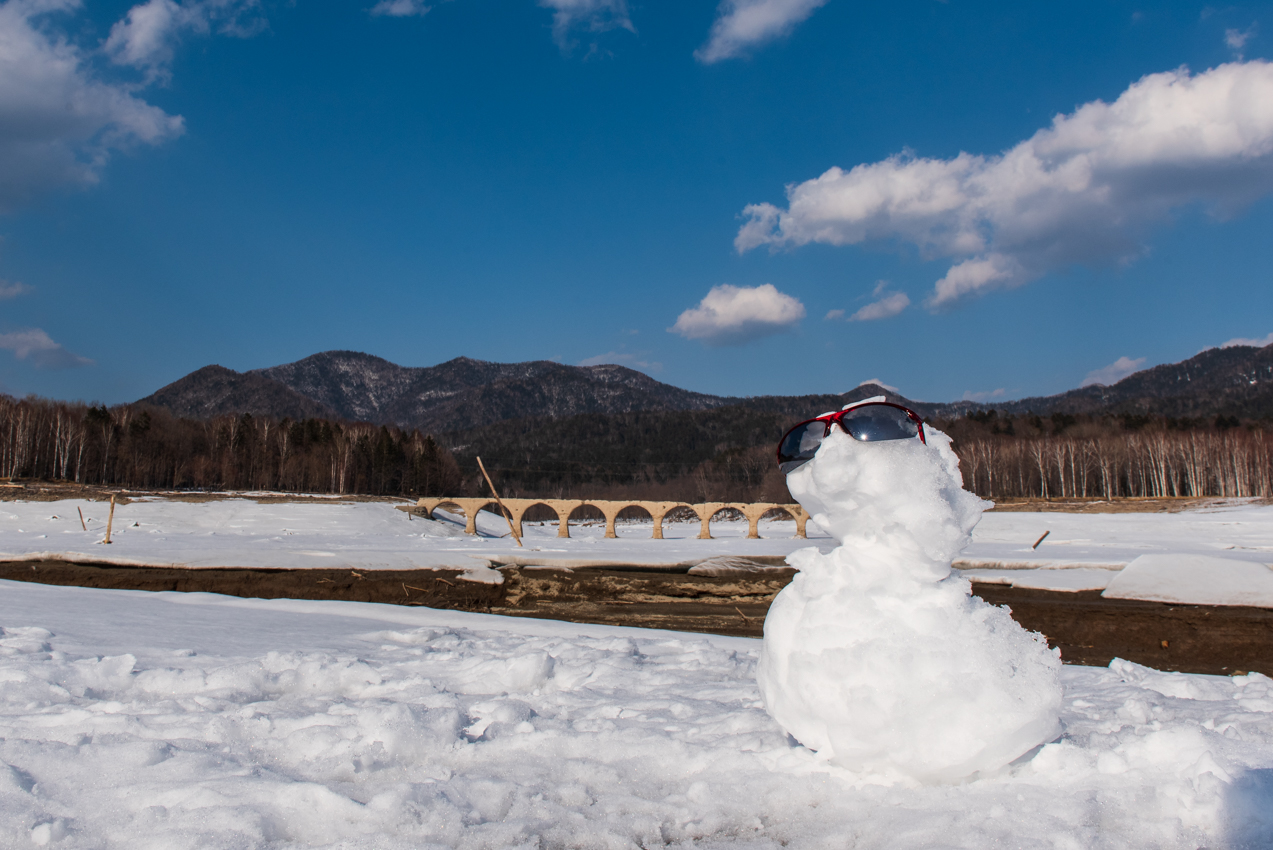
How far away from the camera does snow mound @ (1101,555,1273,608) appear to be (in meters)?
9.86

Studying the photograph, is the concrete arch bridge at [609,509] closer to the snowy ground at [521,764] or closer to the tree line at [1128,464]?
the tree line at [1128,464]

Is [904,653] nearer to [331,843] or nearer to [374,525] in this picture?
[331,843]

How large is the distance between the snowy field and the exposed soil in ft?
1.69

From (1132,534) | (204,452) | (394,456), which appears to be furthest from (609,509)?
(204,452)

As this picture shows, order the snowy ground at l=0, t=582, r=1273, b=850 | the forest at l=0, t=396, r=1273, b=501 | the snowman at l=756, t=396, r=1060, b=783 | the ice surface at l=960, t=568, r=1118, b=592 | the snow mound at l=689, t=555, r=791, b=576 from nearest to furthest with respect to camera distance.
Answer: the snowy ground at l=0, t=582, r=1273, b=850
the snowman at l=756, t=396, r=1060, b=783
the ice surface at l=960, t=568, r=1118, b=592
the snow mound at l=689, t=555, r=791, b=576
the forest at l=0, t=396, r=1273, b=501

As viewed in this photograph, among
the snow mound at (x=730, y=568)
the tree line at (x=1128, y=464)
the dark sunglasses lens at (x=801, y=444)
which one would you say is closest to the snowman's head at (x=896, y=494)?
the dark sunglasses lens at (x=801, y=444)

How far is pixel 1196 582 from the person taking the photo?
10.3 metres

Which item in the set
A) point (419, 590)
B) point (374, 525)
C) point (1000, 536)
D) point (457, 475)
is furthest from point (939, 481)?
point (457, 475)

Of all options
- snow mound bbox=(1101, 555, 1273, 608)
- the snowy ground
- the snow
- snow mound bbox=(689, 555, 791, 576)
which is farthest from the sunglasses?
the snow

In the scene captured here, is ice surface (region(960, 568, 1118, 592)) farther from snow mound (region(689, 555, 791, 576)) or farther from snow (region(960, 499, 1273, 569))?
snow (region(960, 499, 1273, 569))

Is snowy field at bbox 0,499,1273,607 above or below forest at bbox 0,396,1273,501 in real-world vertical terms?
below

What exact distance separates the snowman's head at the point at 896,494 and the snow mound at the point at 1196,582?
9.89m

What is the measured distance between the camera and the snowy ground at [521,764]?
7.69ft

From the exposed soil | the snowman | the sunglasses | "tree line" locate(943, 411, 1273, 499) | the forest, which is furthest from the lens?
"tree line" locate(943, 411, 1273, 499)
